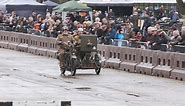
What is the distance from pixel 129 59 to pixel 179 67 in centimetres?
387

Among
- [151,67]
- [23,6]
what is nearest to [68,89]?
[151,67]

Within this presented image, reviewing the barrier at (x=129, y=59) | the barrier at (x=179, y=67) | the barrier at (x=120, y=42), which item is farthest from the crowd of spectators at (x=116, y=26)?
the barrier at (x=179, y=67)

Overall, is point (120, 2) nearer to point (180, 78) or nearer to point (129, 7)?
point (129, 7)

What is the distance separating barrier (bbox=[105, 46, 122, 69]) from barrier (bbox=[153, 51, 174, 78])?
3.00 m

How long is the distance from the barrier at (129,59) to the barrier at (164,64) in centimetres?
155

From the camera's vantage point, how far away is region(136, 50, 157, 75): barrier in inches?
1036

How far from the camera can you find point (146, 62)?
88.2 feet

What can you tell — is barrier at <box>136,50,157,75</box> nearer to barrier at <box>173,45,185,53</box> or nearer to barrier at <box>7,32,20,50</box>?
barrier at <box>173,45,185,53</box>

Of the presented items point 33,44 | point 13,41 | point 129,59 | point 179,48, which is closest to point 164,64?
point 179,48

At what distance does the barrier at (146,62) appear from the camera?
1036 inches

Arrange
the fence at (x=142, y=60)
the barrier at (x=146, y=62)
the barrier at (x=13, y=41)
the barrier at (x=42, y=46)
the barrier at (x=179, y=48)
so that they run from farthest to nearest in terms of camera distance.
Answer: the barrier at (x=13, y=41) < the barrier at (x=42, y=46) < the barrier at (x=146, y=62) < the barrier at (x=179, y=48) < the fence at (x=142, y=60)

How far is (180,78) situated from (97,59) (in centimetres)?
329

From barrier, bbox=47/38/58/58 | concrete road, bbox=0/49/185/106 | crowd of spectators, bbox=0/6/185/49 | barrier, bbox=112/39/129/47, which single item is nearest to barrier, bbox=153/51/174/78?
concrete road, bbox=0/49/185/106

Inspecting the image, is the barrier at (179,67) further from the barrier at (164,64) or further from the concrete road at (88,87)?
the concrete road at (88,87)
